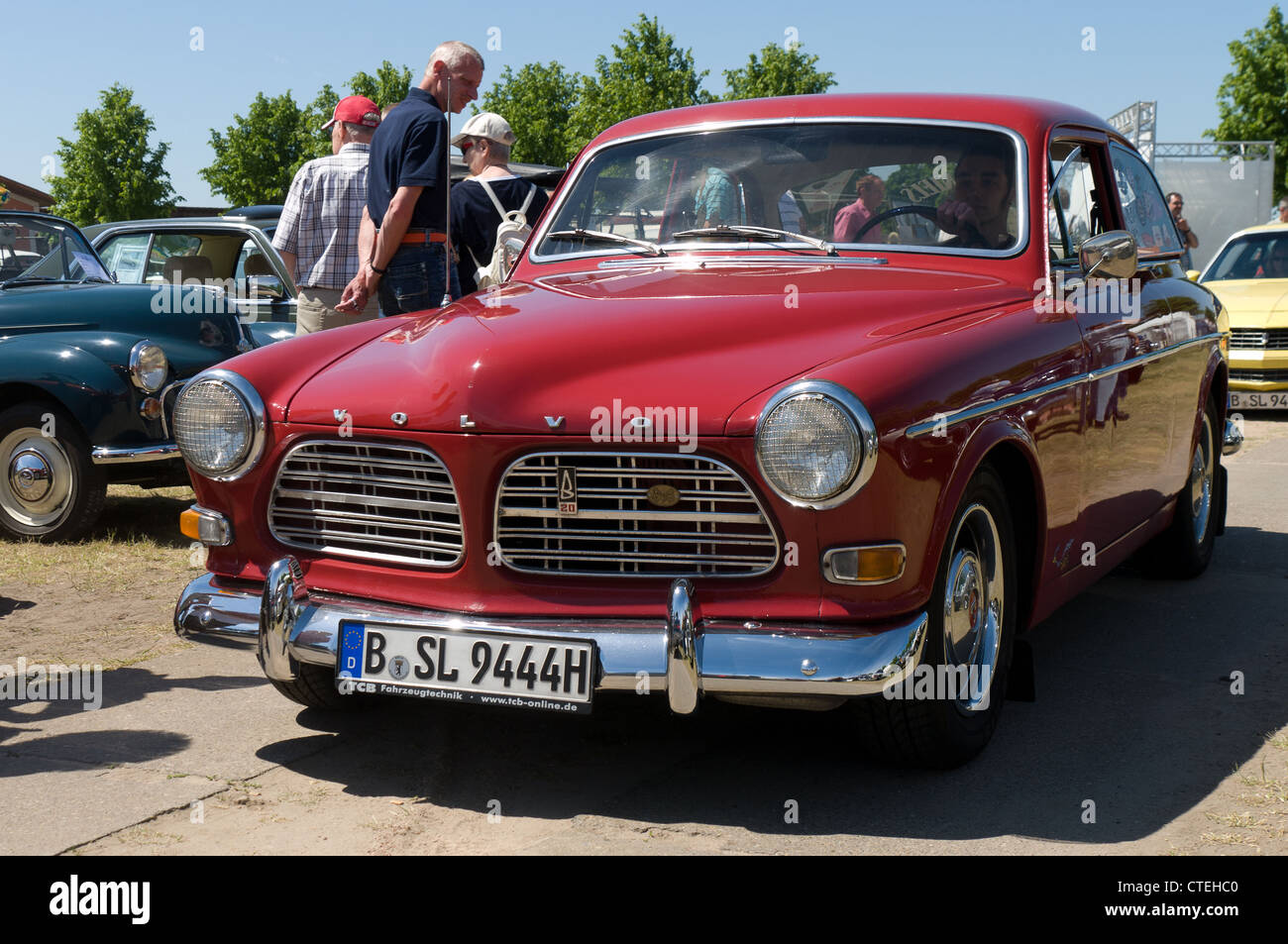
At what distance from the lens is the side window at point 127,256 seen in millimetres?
Answer: 9805

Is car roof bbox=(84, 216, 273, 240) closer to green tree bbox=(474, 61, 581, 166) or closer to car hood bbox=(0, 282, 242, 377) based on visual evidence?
car hood bbox=(0, 282, 242, 377)

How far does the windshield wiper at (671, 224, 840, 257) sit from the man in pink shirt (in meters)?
0.08

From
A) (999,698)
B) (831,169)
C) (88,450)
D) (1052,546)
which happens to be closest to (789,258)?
(831,169)

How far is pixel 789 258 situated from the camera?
14.2ft

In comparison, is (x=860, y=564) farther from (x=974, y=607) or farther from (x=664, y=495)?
(x=974, y=607)

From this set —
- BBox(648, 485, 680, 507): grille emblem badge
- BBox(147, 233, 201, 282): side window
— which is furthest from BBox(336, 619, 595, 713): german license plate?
BBox(147, 233, 201, 282): side window

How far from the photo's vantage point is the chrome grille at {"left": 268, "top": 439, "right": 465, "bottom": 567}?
3422 millimetres

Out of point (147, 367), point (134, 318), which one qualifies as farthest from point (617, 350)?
point (134, 318)

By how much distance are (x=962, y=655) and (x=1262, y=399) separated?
395 inches

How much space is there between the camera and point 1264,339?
12328mm
